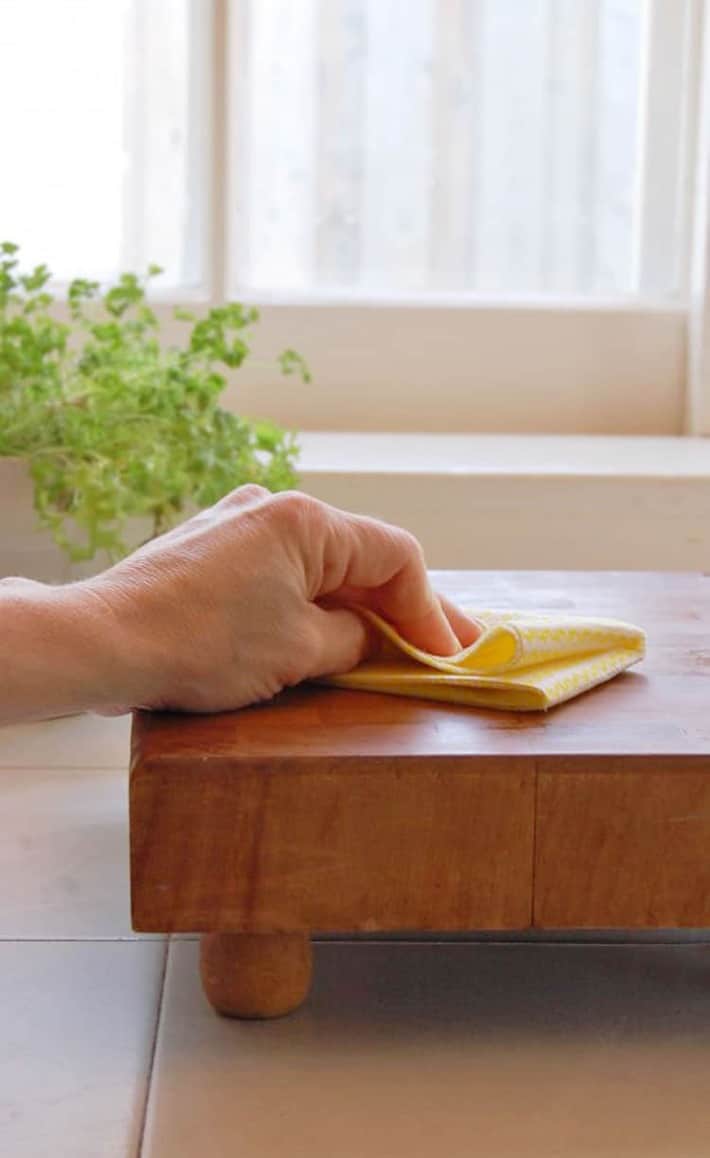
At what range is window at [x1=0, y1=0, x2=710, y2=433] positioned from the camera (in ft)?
7.00

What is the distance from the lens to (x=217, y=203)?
2.09 m

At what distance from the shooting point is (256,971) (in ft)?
2.86

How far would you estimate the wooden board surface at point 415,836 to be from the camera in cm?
83

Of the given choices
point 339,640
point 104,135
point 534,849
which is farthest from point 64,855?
point 104,135

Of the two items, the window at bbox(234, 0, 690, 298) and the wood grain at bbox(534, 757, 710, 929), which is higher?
the window at bbox(234, 0, 690, 298)

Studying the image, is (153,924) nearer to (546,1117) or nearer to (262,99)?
(546,1117)

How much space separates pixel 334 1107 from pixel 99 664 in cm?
24

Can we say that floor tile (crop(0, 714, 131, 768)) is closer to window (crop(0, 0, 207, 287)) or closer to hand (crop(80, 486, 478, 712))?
hand (crop(80, 486, 478, 712))

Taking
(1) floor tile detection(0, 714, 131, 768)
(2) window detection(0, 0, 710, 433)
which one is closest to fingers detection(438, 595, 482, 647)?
(1) floor tile detection(0, 714, 131, 768)

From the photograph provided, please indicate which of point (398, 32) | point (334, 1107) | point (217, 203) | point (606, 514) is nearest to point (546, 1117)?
point (334, 1107)

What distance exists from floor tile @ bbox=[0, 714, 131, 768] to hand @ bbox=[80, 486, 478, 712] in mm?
418

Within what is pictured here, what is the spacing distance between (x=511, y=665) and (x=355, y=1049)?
0.23m

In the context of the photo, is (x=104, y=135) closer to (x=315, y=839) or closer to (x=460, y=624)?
(x=460, y=624)

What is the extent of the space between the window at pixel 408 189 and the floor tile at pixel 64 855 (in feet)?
3.11
